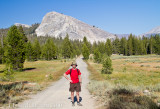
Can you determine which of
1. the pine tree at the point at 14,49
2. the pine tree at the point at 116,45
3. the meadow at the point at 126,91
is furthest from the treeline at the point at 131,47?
the meadow at the point at 126,91

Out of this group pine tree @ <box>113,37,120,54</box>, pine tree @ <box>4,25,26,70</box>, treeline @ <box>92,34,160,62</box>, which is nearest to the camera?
pine tree @ <box>4,25,26,70</box>

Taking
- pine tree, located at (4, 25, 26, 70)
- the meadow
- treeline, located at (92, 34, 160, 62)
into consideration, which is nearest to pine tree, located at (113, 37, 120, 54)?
treeline, located at (92, 34, 160, 62)

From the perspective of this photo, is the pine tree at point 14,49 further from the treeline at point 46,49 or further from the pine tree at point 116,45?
the pine tree at point 116,45

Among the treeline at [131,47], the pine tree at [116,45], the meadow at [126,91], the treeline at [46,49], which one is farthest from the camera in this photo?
the pine tree at [116,45]

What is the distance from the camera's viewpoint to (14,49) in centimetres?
3131

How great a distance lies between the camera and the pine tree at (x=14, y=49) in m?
30.9

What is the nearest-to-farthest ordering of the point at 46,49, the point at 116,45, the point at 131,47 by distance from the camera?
the point at 46,49
the point at 131,47
the point at 116,45

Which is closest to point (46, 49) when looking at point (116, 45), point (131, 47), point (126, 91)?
point (131, 47)

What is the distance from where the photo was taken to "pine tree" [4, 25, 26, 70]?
101 feet

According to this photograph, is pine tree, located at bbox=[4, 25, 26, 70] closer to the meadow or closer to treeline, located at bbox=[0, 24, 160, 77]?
treeline, located at bbox=[0, 24, 160, 77]

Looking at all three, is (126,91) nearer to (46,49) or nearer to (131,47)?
(46,49)

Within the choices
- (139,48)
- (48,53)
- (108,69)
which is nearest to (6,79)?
(108,69)

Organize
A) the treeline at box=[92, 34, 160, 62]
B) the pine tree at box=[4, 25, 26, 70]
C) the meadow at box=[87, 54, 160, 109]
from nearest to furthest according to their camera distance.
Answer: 1. the meadow at box=[87, 54, 160, 109]
2. the pine tree at box=[4, 25, 26, 70]
3. the treeline at box=[92, 34, 160, 62]

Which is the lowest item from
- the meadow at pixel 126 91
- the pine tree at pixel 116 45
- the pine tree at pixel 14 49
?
the meadow at pixel 126 91
